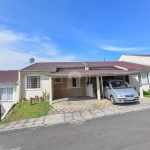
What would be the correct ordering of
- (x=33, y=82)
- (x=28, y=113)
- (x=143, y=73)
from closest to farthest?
(x=28, y=113), (x=33, y=82), (x=143, y=73)

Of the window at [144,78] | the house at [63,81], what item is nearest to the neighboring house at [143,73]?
the window at [144,78]

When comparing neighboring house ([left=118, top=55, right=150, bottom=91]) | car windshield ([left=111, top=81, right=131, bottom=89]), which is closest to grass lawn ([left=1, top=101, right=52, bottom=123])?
car windshield ([left=111, top=81, right=131, bottom=89])

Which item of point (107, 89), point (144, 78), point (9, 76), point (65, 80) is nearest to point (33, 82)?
point (65, 80)

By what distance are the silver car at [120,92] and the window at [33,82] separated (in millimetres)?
7606

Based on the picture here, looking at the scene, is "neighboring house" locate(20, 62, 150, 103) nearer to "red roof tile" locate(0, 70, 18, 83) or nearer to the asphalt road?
"red roof tile" locate(0, 70, 18, 83)

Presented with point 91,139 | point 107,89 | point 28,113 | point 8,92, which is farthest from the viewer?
point 8,92

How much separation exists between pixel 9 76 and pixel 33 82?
460 cm

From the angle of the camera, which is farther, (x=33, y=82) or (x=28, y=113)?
(x=33, y=82)

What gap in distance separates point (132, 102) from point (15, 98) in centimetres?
1253

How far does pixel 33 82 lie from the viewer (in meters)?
15.1

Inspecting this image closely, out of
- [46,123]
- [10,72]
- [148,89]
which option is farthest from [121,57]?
[46,123]

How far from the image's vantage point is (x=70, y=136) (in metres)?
5.73

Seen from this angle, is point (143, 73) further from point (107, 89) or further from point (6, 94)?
point (6, 94)

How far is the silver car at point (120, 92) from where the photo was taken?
10.6 m
